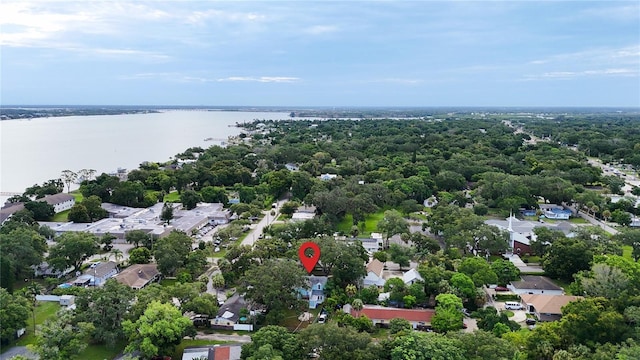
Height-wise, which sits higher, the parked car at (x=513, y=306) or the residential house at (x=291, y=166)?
the residential house at (x=291, y=166)

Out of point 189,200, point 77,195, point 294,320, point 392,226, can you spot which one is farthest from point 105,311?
point 77,195

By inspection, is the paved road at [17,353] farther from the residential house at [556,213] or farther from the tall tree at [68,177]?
the residential house at [556,213]

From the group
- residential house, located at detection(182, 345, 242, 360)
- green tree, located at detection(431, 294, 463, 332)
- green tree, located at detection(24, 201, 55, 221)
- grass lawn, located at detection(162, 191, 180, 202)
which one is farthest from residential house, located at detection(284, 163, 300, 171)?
residential house, located at detection(182, 345, 242, 360)

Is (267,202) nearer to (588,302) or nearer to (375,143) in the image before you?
(588,302)

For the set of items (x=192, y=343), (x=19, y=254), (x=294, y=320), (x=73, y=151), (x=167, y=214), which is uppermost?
(x=73, y=151)

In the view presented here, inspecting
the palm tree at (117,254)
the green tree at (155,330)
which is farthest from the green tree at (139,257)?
the green tree at (155,330)

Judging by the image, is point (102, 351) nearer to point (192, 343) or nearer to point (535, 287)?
point (192, 343)

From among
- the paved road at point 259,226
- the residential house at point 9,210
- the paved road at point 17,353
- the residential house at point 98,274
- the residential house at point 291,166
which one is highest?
the residential house at point 291,166
